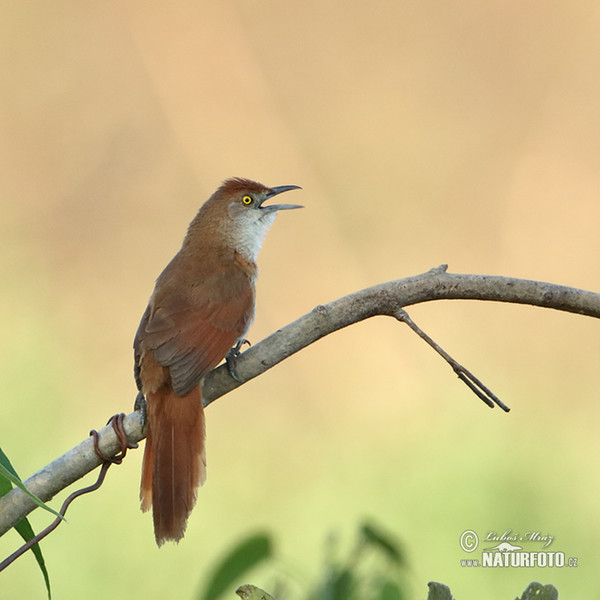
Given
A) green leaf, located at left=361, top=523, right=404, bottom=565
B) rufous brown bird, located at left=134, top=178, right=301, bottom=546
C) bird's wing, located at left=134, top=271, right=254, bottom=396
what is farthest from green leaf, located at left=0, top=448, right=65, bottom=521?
bird's wing, located at left=134, top=271, right=254, bottom=396

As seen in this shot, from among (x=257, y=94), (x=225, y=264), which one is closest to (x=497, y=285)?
(x=225, y=264)

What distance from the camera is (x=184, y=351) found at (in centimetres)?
232

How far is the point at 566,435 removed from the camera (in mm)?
4680

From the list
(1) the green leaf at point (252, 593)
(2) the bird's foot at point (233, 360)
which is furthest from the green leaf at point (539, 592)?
(2) the bird's foot at point (233, 360)

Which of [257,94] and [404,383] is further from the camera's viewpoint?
[257,94]

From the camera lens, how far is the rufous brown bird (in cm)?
219

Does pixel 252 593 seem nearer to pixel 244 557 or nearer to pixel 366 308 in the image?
pixel 244 557

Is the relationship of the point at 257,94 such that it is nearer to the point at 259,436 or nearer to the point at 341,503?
the point at 259,436

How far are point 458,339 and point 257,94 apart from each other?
2.08 m

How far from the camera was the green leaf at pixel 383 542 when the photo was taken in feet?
3.48

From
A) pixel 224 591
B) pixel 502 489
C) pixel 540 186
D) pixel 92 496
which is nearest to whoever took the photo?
pixel 224 591

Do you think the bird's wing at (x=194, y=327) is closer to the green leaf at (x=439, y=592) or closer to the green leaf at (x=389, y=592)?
the green leaf at (x=389, y=592)

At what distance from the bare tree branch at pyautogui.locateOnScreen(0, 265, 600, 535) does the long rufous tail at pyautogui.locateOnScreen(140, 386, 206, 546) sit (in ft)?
1.48

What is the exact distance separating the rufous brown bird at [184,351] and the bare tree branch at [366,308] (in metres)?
0.21
